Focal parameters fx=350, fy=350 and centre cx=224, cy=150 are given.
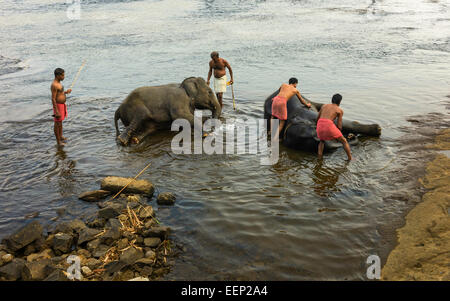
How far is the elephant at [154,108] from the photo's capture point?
307 inches

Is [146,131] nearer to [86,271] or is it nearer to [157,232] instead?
[157,232]

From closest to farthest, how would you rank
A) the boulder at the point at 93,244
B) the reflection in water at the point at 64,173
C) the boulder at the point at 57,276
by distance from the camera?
the boulder at the point at 57,276, the boulder at the point at 93,244, the reflection in water at the point at 64,173

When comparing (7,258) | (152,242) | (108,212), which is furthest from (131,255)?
(7,258)

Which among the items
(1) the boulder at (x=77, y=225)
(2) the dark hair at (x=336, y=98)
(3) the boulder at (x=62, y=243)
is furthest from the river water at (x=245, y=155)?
(2) the dark hair at (x=336, y=98)

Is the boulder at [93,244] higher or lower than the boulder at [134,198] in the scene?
lower

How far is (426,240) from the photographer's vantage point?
4.21 metres

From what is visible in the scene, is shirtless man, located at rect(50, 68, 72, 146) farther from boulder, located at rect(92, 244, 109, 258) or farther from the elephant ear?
boulder, located at rect(92, 244, 109, 258)

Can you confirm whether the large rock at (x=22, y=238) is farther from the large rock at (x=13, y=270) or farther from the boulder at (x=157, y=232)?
the boulder at (x=157, y=232)

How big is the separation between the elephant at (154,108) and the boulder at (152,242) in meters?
3.69

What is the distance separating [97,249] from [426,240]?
3929 mm

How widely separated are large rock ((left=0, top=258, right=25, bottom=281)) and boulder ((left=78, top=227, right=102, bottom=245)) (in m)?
0.65

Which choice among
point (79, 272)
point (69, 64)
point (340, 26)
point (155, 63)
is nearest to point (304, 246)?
point (79, 272)

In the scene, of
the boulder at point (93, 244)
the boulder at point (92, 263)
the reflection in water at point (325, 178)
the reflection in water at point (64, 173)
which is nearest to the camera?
the boulder at point (92, 263)
